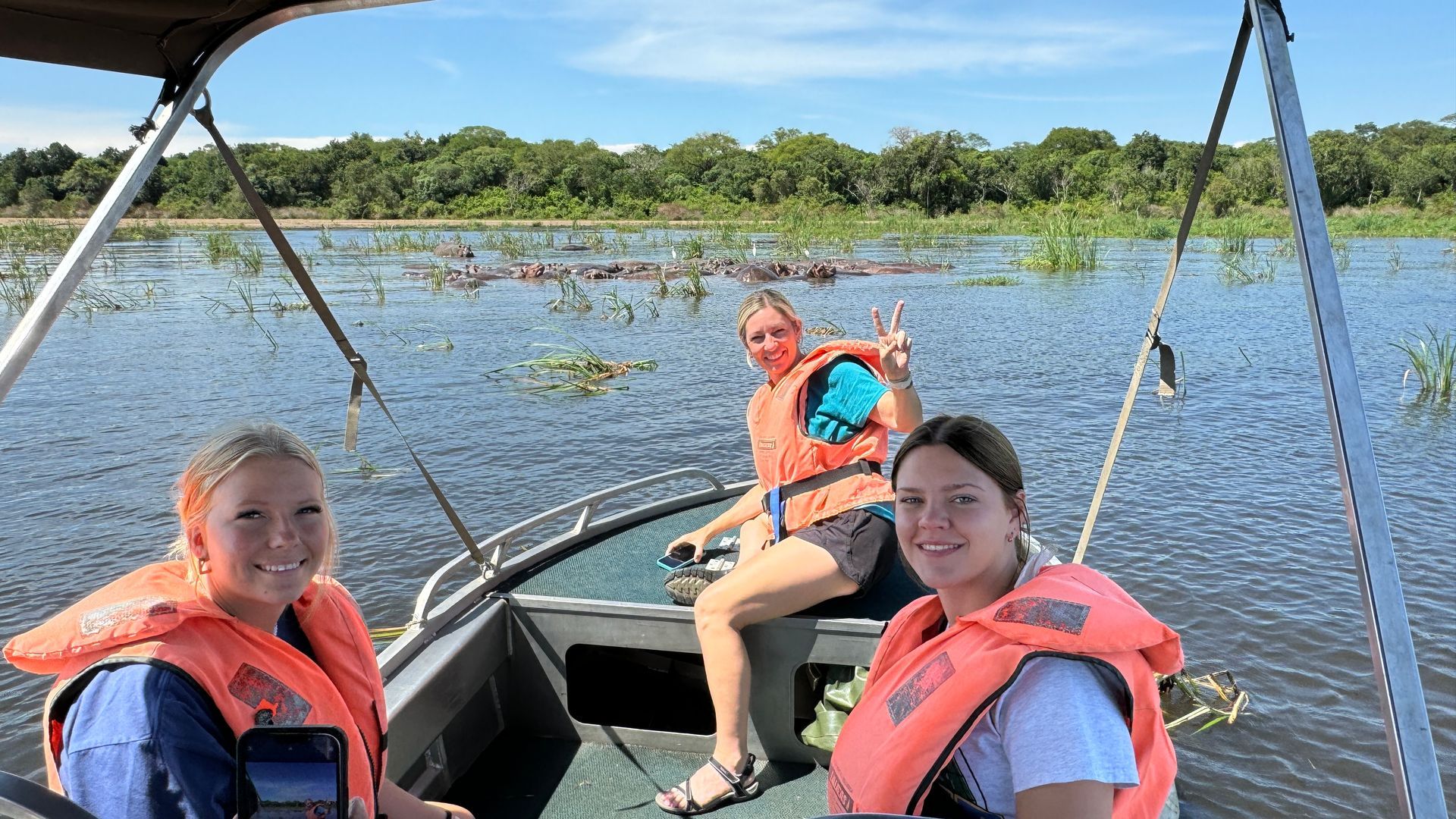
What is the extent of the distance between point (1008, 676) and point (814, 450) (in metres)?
1.98

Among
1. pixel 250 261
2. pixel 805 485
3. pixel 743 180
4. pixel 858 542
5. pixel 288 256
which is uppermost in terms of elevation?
pixel 743 180

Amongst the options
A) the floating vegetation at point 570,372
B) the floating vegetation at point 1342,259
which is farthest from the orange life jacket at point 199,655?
the floating vegetation at point 1342,259

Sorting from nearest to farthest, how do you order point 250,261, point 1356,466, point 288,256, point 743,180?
point 1356,466 → point 288,256 → point 250,261 → point 743,180

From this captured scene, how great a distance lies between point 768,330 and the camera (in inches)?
146

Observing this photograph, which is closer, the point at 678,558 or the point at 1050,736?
the point at 1050,736

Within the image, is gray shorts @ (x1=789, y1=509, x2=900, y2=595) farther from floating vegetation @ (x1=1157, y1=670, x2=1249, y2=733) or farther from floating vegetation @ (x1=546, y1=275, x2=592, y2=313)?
floating vegetation @ (x1=546, y1=275, x2=592, y2=313)

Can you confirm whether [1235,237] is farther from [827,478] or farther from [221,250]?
[827,478]

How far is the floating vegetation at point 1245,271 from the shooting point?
21.8 metres

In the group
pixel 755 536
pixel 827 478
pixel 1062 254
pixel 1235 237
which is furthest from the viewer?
pixel 1235 237

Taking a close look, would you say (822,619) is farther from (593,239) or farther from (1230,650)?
(593,239)

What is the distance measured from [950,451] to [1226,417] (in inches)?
397

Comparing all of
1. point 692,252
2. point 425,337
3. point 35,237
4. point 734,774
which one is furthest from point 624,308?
point 35,237

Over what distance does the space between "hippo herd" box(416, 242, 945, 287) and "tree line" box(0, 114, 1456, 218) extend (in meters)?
21.7

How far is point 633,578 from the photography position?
13.3 feet
